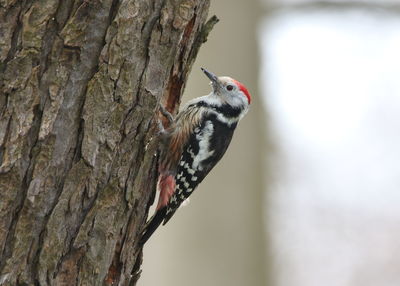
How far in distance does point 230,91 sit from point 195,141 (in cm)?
59

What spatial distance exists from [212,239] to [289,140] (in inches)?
132

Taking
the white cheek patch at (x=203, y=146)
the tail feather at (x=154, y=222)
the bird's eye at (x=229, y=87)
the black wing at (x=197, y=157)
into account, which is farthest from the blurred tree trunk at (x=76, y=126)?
the bird's eye at (x=229, y=87)

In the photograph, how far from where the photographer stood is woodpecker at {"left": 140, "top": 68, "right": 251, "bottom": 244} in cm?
423

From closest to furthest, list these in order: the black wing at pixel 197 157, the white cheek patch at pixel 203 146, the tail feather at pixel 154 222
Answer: the tail feather at pixel 154 222
the black wing at pixel 197 157
the white cheek patch at pixel 203 146

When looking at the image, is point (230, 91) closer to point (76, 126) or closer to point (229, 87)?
point (229, 87)

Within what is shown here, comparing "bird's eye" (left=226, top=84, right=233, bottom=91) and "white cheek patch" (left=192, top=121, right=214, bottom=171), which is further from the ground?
"bird's eye" (left=226, top=84, right=233, bottom=91)

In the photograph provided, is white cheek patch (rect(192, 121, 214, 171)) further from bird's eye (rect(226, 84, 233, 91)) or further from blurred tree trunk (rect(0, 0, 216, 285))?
blurred tree trunk (rect(0, 0, 216, 285))

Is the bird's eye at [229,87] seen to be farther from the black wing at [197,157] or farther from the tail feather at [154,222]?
the tail feather at [154,222]

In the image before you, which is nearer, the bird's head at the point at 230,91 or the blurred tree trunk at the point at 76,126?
the blurred tree trunk at the point at 76,126

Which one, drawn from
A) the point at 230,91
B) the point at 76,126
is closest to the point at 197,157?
the point at 230,91

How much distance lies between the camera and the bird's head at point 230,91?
4867 millimetres

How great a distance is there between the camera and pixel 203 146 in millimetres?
4492

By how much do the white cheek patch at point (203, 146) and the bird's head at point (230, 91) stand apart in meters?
0.41

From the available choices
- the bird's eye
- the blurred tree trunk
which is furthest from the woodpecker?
the blurred tree trunk
